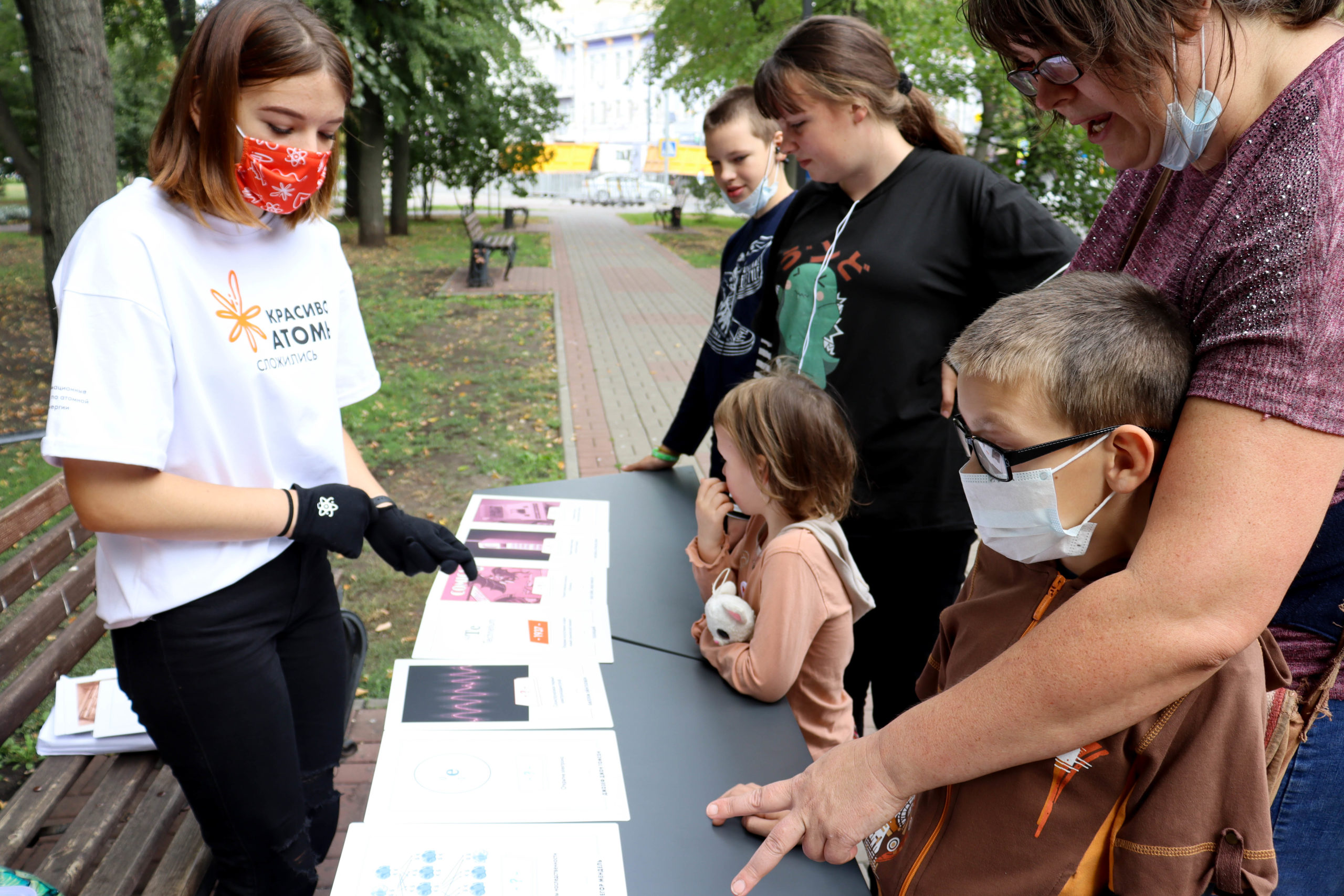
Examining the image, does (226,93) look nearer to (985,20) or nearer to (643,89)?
(985,20)

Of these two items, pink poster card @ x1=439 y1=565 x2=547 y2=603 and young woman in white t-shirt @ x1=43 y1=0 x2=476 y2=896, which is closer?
young woman in white t-shirt @ x1=43 y1=0 x2=476 y2=896

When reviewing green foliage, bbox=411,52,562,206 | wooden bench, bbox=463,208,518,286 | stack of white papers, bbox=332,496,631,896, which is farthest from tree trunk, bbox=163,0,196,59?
stack of white papers, bbox=332,496,631,896

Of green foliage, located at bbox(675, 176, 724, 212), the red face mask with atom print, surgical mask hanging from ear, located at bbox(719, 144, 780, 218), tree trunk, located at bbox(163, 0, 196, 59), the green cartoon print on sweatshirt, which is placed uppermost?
A: tree trunk, located at bbox(163, 0, 196, 59)

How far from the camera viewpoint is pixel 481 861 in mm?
1345

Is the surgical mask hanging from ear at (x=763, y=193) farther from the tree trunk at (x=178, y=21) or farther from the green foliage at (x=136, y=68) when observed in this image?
the green foliage at (x=136, y=68)

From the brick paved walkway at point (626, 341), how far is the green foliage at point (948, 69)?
124 inches

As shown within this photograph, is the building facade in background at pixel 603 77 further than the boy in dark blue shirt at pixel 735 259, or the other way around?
the building facade in background at pixel 603 77

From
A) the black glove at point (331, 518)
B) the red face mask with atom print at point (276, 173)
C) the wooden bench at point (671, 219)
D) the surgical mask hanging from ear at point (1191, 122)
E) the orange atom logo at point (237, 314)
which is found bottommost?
the wooden bench at point (671, 219)

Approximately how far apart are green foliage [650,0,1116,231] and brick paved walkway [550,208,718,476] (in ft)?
10.3

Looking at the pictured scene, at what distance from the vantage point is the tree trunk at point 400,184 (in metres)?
21.5

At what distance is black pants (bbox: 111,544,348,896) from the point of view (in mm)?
1596

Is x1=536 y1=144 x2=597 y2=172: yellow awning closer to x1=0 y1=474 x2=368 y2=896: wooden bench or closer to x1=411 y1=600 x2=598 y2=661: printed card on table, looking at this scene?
x1=0 y1=474 x2=368 y2=896: wooden bench

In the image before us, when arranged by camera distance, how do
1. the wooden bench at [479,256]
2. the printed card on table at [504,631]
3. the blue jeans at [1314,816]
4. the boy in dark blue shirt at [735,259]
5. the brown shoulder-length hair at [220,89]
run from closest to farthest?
the blue jeans at [1314,816] → the brown shoulder-length hair at [220,89] → the printed card on table at [504,631] → the boy in dark blue shirt at [735,259] → the wooden bench at [479,256]

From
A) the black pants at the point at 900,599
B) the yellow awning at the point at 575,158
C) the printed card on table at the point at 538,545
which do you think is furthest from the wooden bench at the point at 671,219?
the black pants at the point at 900,599
